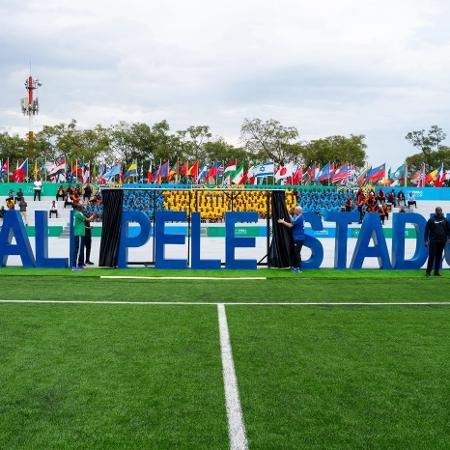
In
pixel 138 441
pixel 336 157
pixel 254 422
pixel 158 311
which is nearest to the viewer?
pixel 138 441

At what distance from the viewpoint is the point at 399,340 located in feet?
26.6

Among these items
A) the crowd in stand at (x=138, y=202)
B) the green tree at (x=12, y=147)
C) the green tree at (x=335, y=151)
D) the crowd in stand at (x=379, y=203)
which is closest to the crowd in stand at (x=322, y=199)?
the crowd in stand at (x=379, y=203)

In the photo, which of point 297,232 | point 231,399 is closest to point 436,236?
point 297,232

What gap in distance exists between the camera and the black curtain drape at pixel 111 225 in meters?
16.6

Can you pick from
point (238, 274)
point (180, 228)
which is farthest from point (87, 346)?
point (180, 228)

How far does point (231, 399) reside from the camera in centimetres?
570

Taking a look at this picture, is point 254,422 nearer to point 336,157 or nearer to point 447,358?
point 447,358

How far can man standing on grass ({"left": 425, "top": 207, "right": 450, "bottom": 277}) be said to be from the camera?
50.2 ft

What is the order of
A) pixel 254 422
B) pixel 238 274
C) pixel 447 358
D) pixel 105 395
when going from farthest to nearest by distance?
pixel 238 274
pixel 447 358
pixel 105 395
pixel 254 422

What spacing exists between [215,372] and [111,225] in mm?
10512

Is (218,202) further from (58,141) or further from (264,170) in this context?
(58,141)

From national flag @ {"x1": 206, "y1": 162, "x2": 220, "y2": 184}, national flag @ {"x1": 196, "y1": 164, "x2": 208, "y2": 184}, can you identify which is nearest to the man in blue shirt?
national flag @ {"x1": 196, "y1": 164, "x2": 208, "y2": 184}

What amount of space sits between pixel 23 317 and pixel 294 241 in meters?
8.36

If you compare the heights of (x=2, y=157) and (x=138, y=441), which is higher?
(x=2, y=157)
